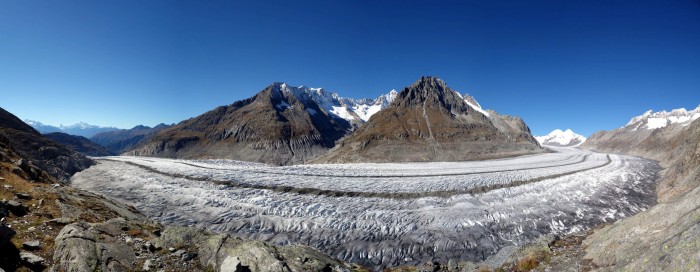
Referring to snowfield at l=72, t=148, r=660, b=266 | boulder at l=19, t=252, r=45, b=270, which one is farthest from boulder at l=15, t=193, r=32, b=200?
snowfield at l=72, t=148, r=660, b=266

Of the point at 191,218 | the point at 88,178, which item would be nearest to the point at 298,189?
the point at 191,218

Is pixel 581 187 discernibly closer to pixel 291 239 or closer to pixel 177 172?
pixel 291 239

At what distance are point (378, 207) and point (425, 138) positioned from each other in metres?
119

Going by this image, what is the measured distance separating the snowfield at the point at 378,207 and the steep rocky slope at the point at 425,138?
76.5 metres

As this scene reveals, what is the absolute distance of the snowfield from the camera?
74.1 ft

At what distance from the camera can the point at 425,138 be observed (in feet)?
470

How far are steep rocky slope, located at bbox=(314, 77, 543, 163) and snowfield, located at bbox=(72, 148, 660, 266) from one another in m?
76.5

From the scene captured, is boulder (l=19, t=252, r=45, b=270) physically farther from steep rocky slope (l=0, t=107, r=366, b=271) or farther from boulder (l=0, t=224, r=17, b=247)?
boulder (l=0, t=224, r=17, b=247)

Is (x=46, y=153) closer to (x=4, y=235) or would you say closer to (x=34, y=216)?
(x=34, y=216)

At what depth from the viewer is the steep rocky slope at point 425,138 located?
124 metres

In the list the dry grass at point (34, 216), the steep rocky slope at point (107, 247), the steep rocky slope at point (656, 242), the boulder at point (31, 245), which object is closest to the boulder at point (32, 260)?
the steep rocky slope at point (107, 247)

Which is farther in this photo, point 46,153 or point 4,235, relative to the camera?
point 46,153

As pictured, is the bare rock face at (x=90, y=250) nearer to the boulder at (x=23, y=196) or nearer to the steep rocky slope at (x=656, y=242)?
the boulder at (x=23, y=196)

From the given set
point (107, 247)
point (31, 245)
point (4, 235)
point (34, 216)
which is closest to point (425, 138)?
point (34, 216)
